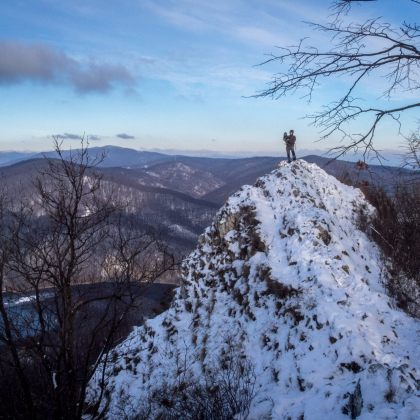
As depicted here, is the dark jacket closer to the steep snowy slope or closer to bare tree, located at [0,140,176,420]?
the steep snowy slope

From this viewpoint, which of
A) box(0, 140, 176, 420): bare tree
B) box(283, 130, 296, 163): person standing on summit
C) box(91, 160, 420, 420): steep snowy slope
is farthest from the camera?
box(283, 130, 296, 163): person standing on summit

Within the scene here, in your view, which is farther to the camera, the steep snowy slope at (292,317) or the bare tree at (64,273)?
the bare tree at (64,273)

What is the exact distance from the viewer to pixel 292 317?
28.8 ft

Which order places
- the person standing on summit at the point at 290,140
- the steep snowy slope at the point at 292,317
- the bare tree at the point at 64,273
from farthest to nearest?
1. the person standing on summit at the point at 290,140
2. the bare tree at the point at 64,273
3. the steep snowy slope at the point at 292,317

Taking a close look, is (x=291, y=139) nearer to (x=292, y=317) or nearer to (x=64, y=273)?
(x=292, y=317)

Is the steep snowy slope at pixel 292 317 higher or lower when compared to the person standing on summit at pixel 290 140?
lower

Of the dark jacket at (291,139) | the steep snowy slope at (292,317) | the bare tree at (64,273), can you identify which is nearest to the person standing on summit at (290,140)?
the dark jacket at (291,139)

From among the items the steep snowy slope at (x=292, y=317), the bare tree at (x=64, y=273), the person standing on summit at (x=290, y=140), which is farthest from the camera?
the person standing on summit at (x=290, y=140)

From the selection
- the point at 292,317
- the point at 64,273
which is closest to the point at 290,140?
the point at 292,317

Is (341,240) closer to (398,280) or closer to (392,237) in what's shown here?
(398,280)

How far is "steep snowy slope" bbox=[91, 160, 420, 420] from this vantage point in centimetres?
575

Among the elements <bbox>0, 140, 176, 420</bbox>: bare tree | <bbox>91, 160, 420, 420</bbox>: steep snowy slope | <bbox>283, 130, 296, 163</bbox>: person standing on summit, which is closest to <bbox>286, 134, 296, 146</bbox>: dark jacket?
<bbox>283, 130, 296, 163</bbox>: person standing on summit

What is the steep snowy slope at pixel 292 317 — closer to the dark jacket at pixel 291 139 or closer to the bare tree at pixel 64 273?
the bare tree at pixel 64 273

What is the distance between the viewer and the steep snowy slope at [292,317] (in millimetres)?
5754
